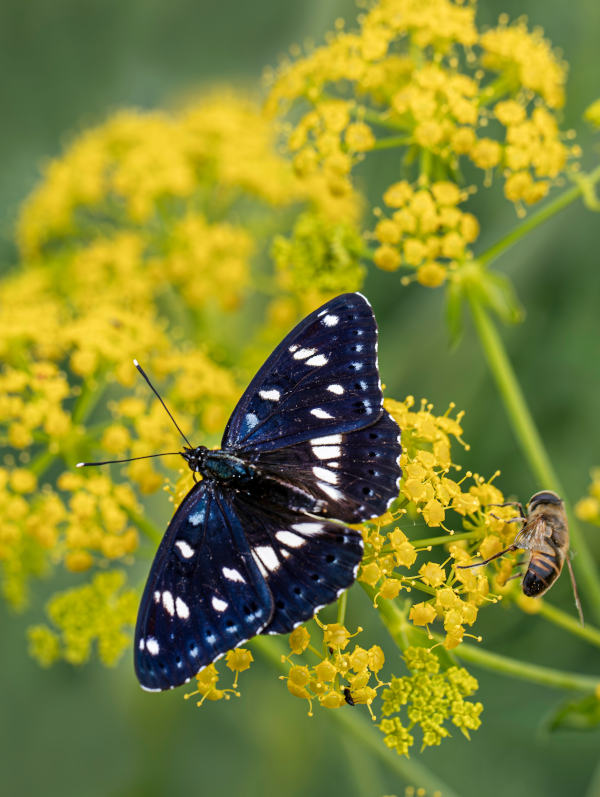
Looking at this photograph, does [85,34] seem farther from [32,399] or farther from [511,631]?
[511,631]

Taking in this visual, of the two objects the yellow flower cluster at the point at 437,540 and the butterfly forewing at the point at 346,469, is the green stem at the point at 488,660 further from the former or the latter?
the butterfly forewing at the point at 346,469

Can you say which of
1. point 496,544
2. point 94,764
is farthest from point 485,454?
point 94,764

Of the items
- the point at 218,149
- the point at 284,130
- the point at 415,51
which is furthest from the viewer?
the point at 218,149

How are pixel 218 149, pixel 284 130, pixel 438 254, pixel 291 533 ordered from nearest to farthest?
1. pixel 291 533
2. pixel 438 254
3. pixel 284 130
4. pixel 218 149

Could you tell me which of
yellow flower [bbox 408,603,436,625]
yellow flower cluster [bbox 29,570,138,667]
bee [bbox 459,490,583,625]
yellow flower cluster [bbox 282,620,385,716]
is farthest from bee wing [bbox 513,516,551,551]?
yellow flower cluster [bbox 29,570,138,667]

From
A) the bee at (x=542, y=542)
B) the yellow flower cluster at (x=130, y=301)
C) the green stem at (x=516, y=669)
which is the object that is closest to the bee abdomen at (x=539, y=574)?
the bee at (x=542, y=542)

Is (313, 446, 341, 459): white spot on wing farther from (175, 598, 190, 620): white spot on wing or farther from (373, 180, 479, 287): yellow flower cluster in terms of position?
(373, 180, 479, 287): yellow flower cluster
